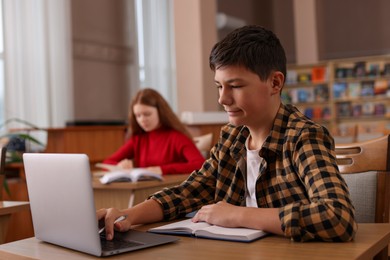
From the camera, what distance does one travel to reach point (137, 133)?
12.9ft

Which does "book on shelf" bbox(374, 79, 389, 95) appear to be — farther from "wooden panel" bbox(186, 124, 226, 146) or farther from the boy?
the boy

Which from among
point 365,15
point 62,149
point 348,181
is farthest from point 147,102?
point 365,15

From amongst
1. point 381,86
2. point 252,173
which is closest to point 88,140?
point 252,173

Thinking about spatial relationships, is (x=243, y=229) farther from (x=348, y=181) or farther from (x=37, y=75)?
(x=37, y=75)

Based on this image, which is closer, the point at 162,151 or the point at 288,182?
the point at 288,182

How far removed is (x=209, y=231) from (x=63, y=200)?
0.34 meters

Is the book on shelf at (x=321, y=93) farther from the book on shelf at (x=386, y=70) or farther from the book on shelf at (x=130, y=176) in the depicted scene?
the book on shelf at (x=130, y=176)

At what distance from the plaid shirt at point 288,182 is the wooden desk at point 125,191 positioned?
1310 mm

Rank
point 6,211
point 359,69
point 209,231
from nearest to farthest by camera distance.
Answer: point 209,231 < point 6,211 < point 359,69

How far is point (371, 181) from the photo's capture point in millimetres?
1669

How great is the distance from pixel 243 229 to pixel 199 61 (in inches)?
233

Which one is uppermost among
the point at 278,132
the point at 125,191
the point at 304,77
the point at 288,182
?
the point at 304,77

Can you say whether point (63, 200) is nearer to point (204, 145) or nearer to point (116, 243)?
point (116, 243)

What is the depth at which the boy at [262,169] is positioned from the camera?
48.3 inches
